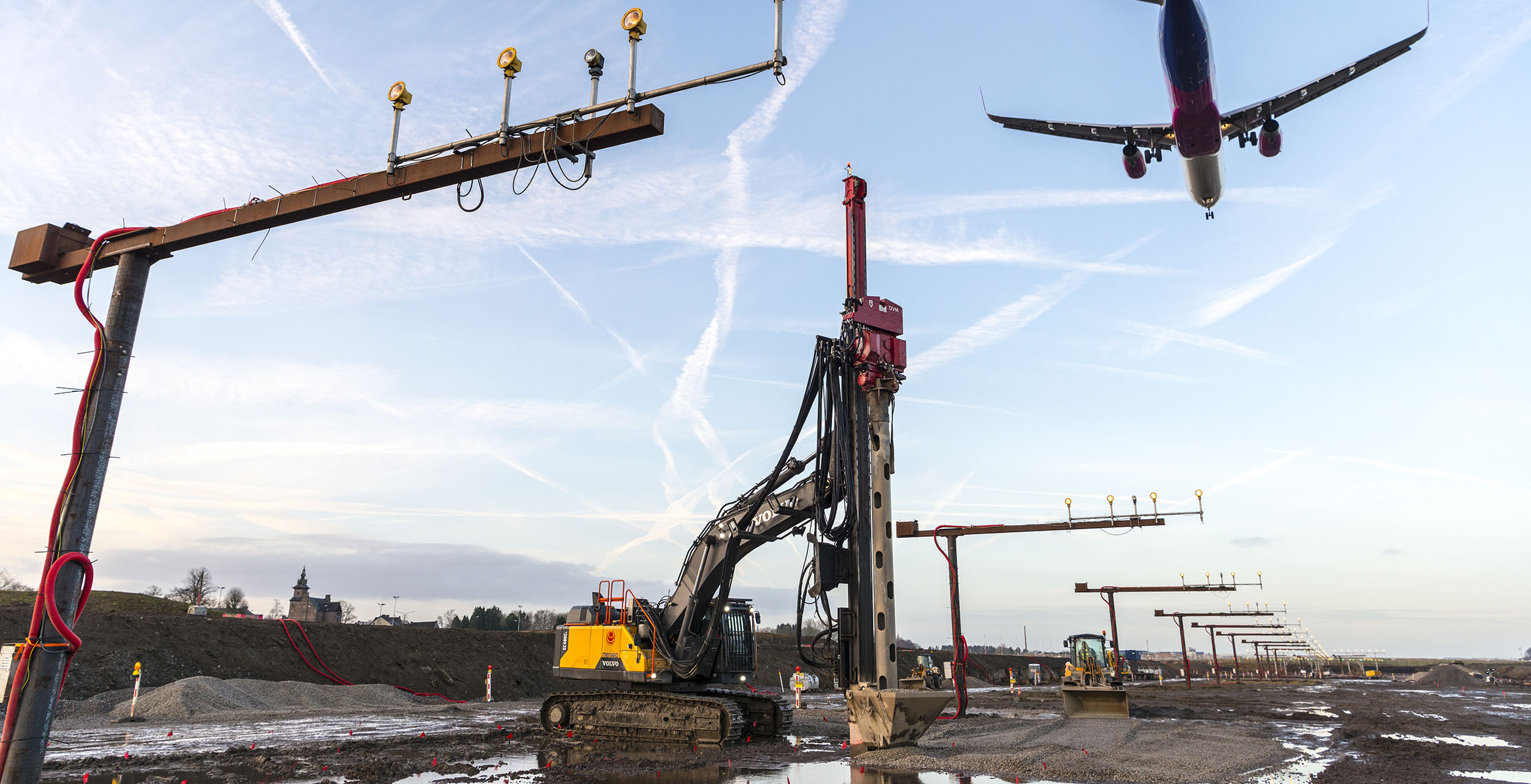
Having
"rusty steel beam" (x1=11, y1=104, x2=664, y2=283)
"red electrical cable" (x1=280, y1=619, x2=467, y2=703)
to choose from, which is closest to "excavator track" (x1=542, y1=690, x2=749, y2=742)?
"rusty steel beam" (x1=11, y1=104, x2=664, y2=283)

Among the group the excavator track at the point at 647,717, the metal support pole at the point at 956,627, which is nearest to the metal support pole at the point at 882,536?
the excavator track at the point at 647,717

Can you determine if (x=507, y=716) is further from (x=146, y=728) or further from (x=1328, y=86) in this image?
(x=1328, y=86)

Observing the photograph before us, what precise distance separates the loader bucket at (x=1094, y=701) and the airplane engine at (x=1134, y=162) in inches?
664

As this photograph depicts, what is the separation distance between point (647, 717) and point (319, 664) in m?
25.7

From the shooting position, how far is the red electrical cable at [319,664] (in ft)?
121

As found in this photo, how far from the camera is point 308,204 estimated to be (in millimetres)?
9703

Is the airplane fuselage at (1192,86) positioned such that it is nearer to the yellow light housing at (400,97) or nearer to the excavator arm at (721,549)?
the excavator arm at (721,549)

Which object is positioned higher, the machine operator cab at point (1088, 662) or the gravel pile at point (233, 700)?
the machine operator cab at point (1088, 662)

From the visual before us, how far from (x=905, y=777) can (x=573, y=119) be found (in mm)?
10993

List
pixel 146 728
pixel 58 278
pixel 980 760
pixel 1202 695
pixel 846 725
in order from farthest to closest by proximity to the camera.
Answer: pixel 1202 695
pixel 846 725
pixel 146 728
pixel 980 760
pixel 58 278

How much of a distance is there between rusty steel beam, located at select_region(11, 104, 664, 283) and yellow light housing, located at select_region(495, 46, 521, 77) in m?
0.79

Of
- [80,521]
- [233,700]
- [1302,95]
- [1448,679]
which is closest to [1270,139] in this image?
[1302,95]

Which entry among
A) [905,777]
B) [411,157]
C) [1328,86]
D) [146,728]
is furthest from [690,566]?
[1328,86]

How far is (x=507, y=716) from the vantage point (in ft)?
89.9
